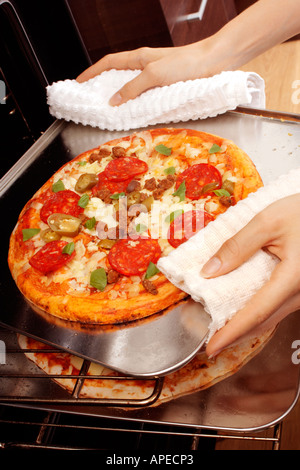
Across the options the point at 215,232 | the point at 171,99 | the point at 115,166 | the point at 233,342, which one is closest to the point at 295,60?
the point at 171,99

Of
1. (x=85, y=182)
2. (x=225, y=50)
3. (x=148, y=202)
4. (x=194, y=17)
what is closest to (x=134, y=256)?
(x=148, y=202)

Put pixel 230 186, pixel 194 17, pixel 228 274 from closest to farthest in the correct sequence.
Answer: pixel 228 274, pixel 230 186, pixel 194 17

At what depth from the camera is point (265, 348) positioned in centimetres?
120

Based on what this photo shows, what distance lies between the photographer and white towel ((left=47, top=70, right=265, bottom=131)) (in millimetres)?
1628

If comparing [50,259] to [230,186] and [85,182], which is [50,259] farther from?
[230,186]

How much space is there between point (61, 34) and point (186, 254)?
4.11ft

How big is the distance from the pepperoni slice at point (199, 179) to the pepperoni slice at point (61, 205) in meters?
0.39

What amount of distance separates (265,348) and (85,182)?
0.90m

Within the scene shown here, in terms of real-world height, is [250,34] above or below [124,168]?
above

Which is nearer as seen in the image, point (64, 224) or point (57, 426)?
point (57, 426)

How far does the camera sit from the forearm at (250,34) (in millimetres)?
1694

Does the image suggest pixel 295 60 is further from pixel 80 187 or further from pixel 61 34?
pixel 80 187

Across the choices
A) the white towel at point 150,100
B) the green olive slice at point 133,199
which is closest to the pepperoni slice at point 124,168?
the green olive slice at point 133,199

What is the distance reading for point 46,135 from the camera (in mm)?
1938
